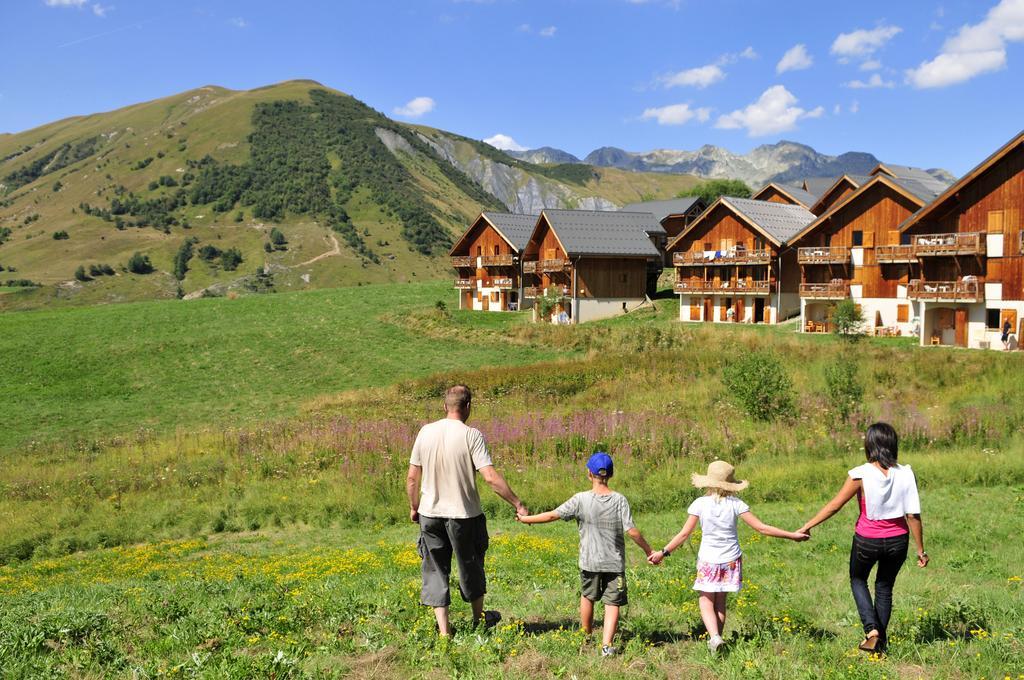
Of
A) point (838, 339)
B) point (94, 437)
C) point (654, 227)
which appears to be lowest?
point (94, 437)

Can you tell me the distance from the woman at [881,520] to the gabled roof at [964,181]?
3665 centimetres

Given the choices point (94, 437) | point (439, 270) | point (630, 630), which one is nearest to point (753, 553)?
point (630, 630)

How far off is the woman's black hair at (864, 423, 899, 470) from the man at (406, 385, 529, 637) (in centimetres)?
340

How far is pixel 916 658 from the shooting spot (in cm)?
671

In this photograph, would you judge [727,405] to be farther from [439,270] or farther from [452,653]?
[439,270]

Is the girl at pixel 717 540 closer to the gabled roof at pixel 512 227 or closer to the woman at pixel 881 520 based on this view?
the woman at pixel 881 520

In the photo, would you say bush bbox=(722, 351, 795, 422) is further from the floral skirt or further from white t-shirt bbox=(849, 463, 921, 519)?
the floral skirt

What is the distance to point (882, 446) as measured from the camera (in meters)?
6.89

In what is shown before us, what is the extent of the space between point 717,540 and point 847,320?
3716 centimetres

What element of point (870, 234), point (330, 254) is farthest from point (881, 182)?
point (330, 254)

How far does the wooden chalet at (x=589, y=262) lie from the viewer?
56.5 meters

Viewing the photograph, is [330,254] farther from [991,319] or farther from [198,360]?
[991,319]

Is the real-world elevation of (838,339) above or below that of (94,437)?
above

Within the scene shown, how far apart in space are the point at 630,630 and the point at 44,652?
19.3ft
